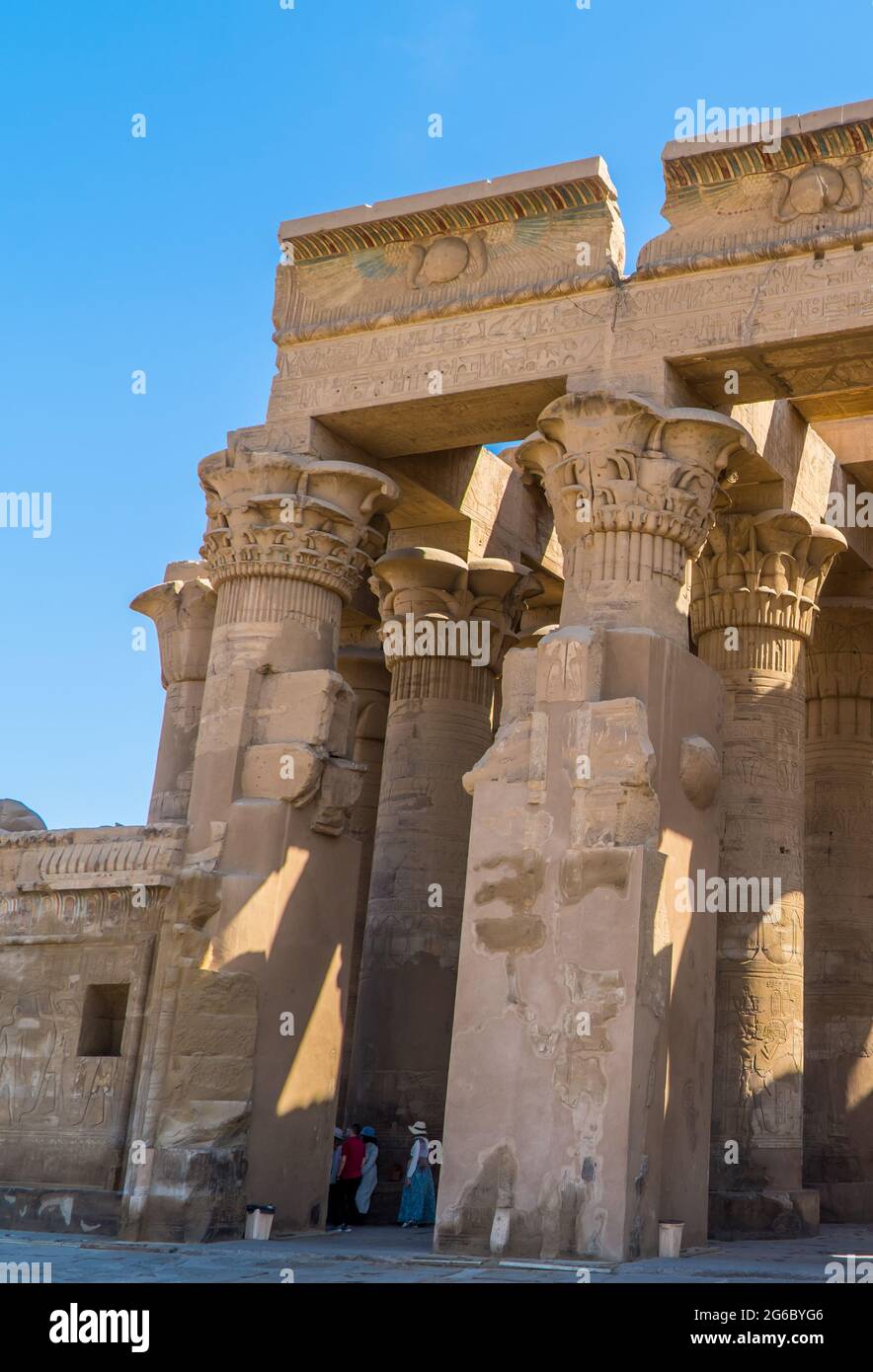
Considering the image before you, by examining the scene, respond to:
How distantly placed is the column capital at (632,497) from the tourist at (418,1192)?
5.09m

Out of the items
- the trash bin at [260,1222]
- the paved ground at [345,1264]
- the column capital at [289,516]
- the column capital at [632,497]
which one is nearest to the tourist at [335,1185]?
the paved ground at [345,1264]

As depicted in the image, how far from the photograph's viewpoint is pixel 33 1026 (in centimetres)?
1219

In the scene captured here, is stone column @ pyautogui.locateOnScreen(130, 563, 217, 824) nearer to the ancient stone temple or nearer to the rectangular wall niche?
the ancient stone temple

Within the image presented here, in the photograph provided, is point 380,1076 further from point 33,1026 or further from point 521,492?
point 521,492

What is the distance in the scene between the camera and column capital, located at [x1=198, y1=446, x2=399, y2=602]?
12914 millimetres

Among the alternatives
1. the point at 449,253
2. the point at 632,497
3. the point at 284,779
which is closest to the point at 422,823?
the point at 284,779

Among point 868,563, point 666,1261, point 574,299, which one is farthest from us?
point 868,563

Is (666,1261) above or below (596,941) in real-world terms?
below

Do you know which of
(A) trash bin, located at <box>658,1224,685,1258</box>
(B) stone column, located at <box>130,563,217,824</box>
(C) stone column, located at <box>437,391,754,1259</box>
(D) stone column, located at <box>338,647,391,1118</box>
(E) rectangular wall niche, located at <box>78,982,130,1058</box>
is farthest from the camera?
(D) stone column, located at <box>338,647,391,1118</box>

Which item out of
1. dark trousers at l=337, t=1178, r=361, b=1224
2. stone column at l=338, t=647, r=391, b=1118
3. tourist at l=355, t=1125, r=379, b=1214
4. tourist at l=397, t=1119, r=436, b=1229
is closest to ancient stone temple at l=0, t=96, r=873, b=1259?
dark trousers at l=337, t=1178, r=361, b=1224

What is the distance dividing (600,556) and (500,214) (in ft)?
10.6

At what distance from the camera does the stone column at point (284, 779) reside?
11.9m

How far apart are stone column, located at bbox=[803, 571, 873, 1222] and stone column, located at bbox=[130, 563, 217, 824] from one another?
6.32 meters
